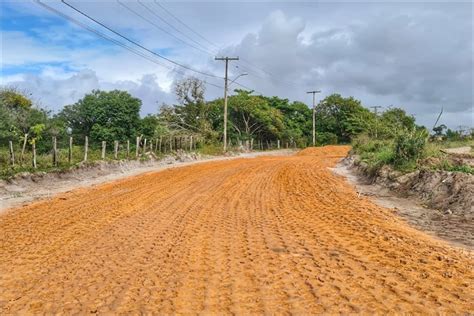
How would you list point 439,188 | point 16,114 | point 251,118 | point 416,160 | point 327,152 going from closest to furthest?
point 439,188, point 416,160, point 16,114, point 327,152, point 251,118

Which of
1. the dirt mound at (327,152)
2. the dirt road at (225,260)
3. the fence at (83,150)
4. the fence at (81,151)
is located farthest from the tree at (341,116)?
the dirt road at (225,260)

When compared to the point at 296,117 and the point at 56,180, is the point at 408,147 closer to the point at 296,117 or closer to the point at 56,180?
the point at 56,180

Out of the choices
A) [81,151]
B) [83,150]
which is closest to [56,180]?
[81,151]

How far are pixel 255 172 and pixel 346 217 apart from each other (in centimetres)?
940

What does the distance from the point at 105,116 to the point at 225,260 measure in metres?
39.6

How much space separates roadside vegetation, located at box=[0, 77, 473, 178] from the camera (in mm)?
16391

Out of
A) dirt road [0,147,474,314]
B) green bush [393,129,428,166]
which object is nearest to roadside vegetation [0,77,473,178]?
green bush [393,129,428,166]

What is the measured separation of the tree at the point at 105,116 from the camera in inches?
1651

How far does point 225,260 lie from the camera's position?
5.99 metres

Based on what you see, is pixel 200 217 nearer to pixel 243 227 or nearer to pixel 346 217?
pixel 243 227

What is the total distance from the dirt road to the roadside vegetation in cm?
607

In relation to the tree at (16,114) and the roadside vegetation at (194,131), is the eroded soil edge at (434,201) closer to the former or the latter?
the roadside vegetation at (194,131)

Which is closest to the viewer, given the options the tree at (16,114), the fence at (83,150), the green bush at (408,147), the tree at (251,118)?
the green bush at (408,147)

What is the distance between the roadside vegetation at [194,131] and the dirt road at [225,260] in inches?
239
